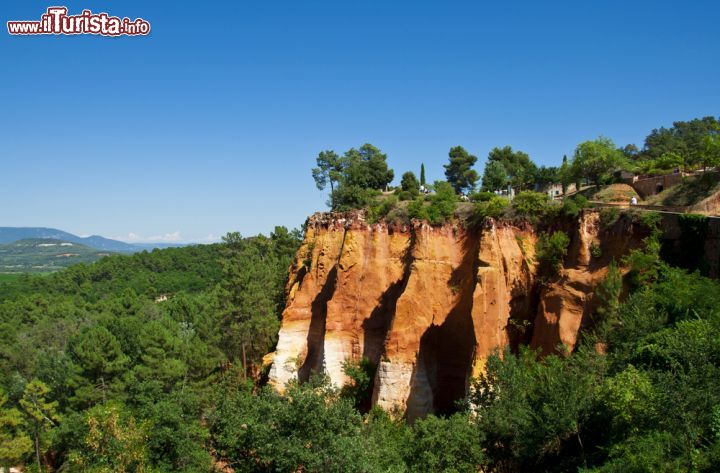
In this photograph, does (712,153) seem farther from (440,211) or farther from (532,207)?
(440,211)

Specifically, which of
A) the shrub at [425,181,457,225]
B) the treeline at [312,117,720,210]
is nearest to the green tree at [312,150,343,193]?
the treeline at [312,117,720,210]

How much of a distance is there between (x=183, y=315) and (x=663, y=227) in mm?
52605

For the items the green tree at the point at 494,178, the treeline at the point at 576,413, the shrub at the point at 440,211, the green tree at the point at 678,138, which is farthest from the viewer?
the green tree at the point at 678,138

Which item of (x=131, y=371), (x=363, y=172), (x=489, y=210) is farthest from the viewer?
(x=363, y=172)

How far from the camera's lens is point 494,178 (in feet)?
151

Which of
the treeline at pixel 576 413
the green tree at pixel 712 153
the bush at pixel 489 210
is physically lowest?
the treeline at pixel 576 413

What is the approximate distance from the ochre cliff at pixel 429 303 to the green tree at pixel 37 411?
13995mm

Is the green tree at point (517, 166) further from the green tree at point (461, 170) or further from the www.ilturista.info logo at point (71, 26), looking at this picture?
the www.ilturista.info logo at point (71, 26)

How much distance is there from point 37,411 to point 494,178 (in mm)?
38682

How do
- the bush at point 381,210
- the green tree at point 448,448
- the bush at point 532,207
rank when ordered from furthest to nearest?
the bush at point 381,210, the bush at point 532,207, the green tree at point 448,448

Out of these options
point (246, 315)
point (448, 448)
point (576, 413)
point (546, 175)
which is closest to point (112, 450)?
point (448, 448)

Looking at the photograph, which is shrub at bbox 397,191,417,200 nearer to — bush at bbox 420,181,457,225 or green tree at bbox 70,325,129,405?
bush at bbox 420,181,457,225

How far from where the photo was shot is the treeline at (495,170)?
36625mm

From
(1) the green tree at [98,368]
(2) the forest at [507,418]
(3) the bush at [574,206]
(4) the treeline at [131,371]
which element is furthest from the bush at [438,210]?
(1) the green tree at [98,368]
